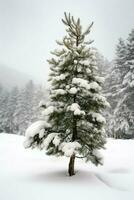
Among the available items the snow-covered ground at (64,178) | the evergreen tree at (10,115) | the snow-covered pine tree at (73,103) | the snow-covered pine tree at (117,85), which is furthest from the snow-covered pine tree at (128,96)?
the evergreen tree at (10,115)

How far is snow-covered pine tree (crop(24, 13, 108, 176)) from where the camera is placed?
13273 mm

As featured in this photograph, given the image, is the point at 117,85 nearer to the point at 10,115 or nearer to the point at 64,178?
the point at 64,178

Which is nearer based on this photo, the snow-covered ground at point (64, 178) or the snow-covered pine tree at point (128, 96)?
the snow-covered ground at point (64, 178)

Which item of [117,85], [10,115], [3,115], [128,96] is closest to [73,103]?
[128,96]

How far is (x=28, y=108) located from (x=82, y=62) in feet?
158

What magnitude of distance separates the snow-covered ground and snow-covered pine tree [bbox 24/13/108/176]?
1400 mm

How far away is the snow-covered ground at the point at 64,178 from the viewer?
401 inches

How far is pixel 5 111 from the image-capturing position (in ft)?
204

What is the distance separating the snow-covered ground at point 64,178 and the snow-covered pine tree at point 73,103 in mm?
1400

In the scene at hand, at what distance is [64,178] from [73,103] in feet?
13.2

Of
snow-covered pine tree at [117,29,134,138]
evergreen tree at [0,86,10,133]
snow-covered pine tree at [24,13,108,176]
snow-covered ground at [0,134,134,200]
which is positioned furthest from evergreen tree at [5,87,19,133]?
snow-covered pine tree at [24,13,108,176]

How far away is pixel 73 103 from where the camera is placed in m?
13.2

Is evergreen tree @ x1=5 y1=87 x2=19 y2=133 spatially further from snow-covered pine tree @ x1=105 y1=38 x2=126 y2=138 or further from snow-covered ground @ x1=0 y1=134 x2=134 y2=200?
snow-covered ground @ x1=0 y1=134 x2=134 y2=200

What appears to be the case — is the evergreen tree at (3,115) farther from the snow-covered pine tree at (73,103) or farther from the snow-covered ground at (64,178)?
the snow-covered pine tree at (73,103)
